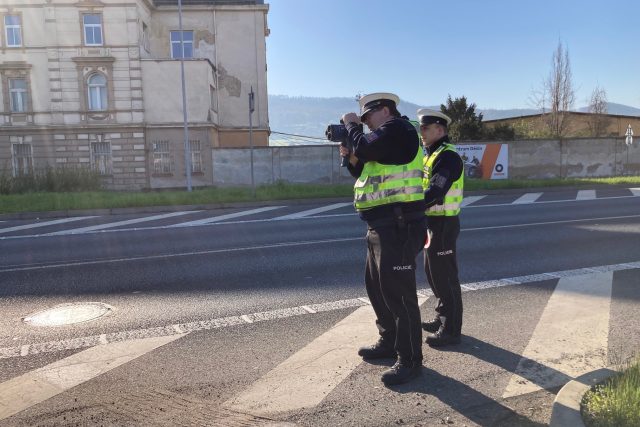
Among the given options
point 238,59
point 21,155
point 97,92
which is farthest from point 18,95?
point 238,59

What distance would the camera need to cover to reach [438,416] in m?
3.32

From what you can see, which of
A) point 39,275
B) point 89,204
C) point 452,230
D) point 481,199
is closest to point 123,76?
point 89,204

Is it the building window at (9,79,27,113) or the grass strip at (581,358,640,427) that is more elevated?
the building window at (9,79,27,113)

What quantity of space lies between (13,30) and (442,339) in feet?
123

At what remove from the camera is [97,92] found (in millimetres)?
33719

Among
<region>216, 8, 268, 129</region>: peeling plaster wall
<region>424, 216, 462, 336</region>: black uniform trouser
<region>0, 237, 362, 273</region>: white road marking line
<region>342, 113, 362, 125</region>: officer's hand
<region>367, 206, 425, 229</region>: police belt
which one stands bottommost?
<region>0, 237, 362, 273</region>: white road marking line

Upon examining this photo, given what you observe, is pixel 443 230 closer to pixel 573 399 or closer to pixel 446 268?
pixel 446 268

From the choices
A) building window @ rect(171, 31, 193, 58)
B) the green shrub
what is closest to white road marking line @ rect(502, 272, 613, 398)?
the green shrub

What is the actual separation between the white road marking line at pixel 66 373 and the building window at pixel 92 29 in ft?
108

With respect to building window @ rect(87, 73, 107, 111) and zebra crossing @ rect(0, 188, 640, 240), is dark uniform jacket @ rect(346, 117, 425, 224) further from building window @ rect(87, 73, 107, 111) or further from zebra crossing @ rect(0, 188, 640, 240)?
building window @ rect(87, 73, 107, 111)

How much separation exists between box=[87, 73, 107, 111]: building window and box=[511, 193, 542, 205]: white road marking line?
26.1 m

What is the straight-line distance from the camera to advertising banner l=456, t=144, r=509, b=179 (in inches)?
1084

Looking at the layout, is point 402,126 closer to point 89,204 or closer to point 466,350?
point 466,350

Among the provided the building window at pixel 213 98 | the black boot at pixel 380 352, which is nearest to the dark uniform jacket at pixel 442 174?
the black boot at pixel 380 352
